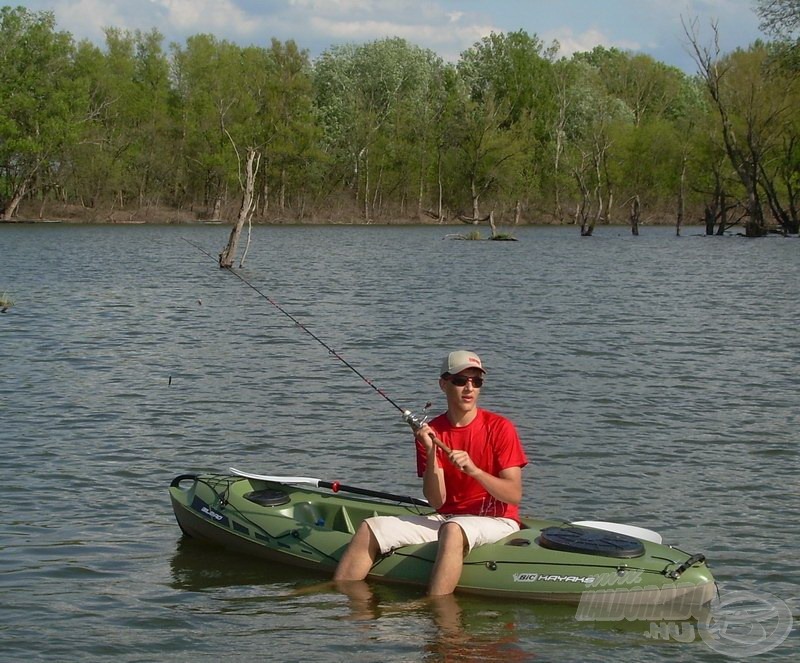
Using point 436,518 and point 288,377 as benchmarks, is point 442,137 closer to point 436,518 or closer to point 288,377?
point 288,377

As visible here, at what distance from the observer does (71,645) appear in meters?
6.95

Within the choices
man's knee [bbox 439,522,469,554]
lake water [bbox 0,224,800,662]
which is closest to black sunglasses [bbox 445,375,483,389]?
man's knee [bbox 439,522,469,554]

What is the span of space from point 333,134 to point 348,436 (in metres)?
70.1

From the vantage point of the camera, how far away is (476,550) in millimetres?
7480

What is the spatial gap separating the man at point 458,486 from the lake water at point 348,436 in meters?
0.31

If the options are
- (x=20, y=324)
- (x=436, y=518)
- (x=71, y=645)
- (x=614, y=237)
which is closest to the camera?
(x=71, y=645)

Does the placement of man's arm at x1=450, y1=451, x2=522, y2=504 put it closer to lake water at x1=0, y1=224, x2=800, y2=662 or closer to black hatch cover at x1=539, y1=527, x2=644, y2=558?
black hatch cover at x1=539, y1=527, x2=644, y2=558

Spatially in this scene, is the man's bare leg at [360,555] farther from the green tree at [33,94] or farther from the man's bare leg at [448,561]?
the green tree at [33,94]

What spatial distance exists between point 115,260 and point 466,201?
4757 cm

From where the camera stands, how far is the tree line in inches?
2766

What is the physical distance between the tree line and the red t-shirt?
200 feet

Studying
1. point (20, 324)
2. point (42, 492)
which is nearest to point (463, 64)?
point (20, 324)

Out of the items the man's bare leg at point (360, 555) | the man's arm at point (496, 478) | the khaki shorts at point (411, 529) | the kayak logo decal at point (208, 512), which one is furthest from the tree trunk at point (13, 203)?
the man's arm at point (496, 478)

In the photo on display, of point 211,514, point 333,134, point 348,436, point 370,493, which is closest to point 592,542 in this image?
point 370,493
